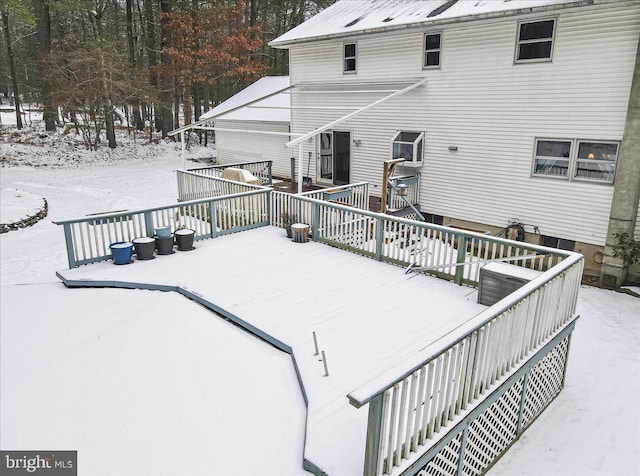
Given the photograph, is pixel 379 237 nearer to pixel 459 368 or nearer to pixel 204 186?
pixel 459 368

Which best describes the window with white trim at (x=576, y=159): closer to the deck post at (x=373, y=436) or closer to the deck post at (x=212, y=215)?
the deck post at (x=212, y=215)

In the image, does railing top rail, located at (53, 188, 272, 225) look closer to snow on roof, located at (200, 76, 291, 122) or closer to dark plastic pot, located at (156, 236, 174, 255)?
dark plastic pot, located at (156, 236, 174, 255)

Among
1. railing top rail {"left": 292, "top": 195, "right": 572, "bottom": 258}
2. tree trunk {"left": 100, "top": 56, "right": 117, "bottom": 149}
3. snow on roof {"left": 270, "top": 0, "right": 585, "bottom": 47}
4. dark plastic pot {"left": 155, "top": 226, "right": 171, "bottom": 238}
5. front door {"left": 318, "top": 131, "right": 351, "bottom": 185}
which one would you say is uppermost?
snow on roof {"left": 270, "top": 0, "right": 585, "bottom": 47}

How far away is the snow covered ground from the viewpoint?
377cm

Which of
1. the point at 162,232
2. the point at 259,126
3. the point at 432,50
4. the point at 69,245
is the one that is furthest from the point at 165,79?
the point at 69,245

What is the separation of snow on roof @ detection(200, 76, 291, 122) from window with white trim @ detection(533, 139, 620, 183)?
29.3 feet

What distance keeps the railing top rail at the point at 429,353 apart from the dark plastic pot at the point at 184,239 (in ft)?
18.4

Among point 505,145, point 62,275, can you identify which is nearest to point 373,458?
point 62,275

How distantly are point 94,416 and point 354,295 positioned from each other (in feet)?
11.5

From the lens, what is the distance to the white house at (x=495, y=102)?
924 centimetres

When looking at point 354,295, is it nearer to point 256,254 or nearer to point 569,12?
point 256,254

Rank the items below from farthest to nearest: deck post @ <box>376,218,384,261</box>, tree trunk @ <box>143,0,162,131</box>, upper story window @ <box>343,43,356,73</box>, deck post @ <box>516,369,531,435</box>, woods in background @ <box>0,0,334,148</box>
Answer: tree trunk @ <box>143,0,162,131</box>, woods in background @ <box>0,0,334,148</box>, upper story window @ <box>343,43,356,73</box>, deck post @ <box>376,218,384,261</box>, deck post @ <box>516,369,531,435</box>

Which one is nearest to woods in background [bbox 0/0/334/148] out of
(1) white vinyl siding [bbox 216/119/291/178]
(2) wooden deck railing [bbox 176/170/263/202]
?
(1) white vinyl siding [bbox 216/119/291/178]

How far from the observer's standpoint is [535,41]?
9.93 m
